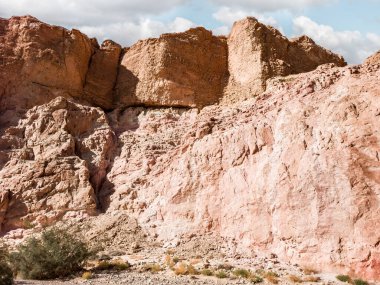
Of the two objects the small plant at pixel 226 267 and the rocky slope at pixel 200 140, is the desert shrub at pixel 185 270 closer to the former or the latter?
the small plant at pixel 226 267

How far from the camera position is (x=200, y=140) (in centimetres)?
2803

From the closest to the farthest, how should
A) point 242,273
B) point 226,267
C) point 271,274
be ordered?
point 271,274
point 242,273
point 226,267

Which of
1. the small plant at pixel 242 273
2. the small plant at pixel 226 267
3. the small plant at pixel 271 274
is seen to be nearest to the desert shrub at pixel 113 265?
the small plant at pixel 226 267

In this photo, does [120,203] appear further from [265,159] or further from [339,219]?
[339,219]

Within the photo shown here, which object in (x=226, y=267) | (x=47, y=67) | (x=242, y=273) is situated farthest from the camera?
(x=47, y=67)

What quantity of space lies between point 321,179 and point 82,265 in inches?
391

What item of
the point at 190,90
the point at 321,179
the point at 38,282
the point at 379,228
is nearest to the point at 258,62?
the point at 190,90

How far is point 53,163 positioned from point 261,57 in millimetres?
12677

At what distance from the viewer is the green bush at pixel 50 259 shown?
22422mm

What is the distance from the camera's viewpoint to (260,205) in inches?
941

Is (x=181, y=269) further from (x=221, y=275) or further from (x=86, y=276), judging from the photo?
(x=86, y=276)

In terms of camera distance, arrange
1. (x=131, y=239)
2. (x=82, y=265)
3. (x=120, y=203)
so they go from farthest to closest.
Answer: (x=120, y=203) → (x=131, y=239) → (x=82, y=265)

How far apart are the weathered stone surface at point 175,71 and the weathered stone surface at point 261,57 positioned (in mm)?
961

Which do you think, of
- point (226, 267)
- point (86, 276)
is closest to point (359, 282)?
point (226, 267)
